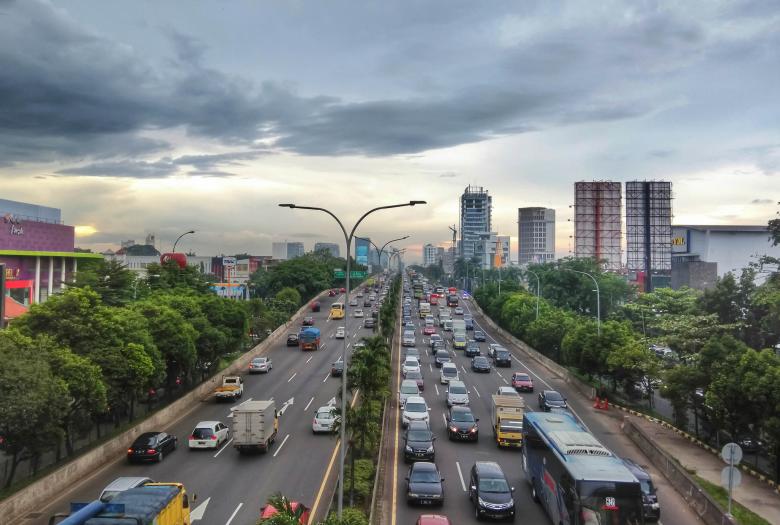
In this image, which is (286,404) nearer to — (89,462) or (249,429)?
(249,429)

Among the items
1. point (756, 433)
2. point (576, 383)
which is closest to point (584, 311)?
point (576, 383)

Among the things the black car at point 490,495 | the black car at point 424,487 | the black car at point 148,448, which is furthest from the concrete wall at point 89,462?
the black car at point 490,495

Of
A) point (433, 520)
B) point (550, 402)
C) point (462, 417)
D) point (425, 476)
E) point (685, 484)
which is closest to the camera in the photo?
point (433, 520)

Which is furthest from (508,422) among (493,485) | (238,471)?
A: (238,471)

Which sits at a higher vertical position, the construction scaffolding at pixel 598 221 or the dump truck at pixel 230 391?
the construction scaffolding at pixel 598 221

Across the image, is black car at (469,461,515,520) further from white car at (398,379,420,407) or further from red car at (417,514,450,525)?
white car at (398,379,420,407)

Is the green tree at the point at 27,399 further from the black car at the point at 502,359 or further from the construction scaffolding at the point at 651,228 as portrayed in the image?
the construction scaffolding at the point at 651,228
